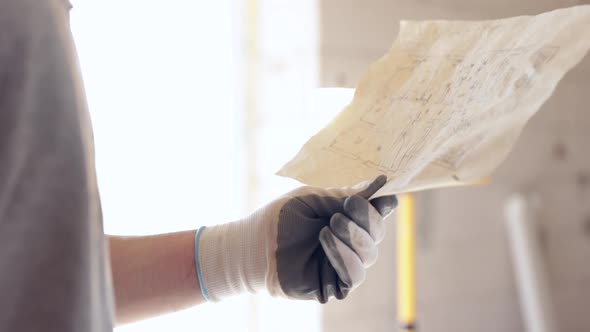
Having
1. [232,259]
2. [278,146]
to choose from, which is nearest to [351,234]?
[232,259]

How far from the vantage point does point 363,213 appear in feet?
1.81

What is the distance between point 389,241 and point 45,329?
1.16 m

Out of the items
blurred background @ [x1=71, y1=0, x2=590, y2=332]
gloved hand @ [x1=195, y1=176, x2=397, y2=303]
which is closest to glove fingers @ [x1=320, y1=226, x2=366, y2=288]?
gloved hand @ [x1=195, y1=176, x2=397, y2=303]

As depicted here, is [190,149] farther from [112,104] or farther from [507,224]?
[507,224]

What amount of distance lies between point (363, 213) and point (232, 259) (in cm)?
19

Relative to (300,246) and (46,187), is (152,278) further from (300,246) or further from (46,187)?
(46,187)

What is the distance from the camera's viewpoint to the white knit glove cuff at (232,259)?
25.0 inches

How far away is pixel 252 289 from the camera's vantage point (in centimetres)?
66

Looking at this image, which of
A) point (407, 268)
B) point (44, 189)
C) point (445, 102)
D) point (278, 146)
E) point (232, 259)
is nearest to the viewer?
point (44, 189)

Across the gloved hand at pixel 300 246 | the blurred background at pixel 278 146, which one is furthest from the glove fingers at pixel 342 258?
the blurred background at pixel 278 146

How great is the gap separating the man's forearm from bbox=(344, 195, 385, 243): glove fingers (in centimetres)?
23

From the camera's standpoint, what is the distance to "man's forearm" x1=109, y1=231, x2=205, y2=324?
642mm

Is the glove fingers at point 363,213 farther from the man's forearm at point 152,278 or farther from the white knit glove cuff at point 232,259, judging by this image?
the man's forearm at point 152,278

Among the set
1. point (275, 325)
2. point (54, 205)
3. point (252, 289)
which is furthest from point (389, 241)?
point (54, 205)
